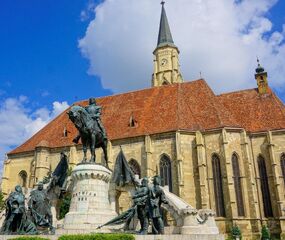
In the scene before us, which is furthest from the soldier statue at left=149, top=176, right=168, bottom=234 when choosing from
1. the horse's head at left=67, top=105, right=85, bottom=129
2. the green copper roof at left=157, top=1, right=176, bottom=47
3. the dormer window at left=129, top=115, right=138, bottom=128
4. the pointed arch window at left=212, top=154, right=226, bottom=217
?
the green copper roof at left=157, top=1, right=176, bottom=47

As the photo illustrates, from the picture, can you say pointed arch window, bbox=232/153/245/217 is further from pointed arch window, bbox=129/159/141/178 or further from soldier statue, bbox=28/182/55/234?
soldier statue, bbox=28/182/55/234

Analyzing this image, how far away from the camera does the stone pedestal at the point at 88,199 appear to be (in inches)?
Answer: 484

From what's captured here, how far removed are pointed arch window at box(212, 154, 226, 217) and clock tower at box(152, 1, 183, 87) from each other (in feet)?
74.6

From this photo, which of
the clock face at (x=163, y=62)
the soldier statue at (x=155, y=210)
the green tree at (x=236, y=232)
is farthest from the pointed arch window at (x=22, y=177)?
the clock face at (x=163, y=62)

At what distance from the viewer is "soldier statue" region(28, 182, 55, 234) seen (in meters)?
12.6

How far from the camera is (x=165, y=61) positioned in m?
51.4


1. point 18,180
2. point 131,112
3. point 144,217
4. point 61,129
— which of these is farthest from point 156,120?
point 144,217

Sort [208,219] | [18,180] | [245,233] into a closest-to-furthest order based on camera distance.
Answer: [208,219] → [245,233] → [18,180]

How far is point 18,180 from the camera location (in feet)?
109

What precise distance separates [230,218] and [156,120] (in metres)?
10.7

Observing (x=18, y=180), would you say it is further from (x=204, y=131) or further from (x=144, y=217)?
(x=144, y=217)

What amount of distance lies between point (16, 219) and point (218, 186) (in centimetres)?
1834

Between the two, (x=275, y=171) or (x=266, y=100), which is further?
(x=266, y=100)

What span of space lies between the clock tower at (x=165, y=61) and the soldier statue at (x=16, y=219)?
38.3 meters
